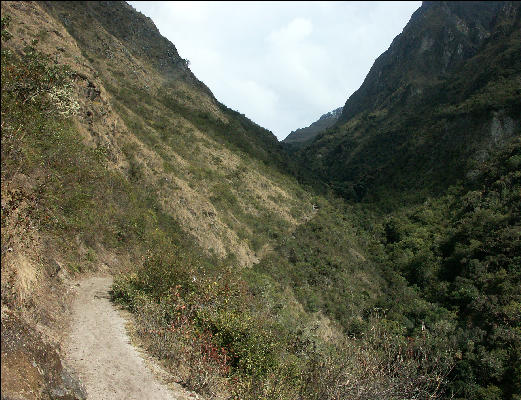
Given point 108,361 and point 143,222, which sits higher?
point 143,222

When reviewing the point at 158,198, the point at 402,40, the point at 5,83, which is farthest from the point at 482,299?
the point at 402,40

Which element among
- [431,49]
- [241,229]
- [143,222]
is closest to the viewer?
[143,222]

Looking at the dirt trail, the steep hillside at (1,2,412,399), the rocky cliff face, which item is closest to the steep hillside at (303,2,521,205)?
the rocky cliff face

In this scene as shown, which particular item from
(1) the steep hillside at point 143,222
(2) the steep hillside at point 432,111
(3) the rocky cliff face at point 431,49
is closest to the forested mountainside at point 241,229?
(1) the steep hillside at point 143,222

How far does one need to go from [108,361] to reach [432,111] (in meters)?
98.2

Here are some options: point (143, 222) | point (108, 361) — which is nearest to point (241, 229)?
point (143, 222)

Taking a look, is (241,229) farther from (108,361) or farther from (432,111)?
(432,111)

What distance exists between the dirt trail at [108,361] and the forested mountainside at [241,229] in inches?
19.8

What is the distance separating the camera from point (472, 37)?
408ft

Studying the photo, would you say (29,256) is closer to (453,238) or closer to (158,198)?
(158,198)

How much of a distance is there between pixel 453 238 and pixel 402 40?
119m

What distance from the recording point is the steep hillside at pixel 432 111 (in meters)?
68.6

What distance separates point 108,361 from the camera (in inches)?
346

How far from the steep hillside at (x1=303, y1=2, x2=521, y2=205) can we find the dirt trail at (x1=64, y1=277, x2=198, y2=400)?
221 feet
